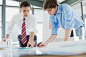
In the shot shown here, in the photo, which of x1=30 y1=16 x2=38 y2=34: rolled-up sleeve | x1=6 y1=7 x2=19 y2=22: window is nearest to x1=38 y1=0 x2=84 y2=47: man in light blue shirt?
x1=30 y1=16 x2=38 y2=34: rolled-up sleeve

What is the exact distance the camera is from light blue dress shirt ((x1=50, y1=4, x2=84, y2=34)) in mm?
1078

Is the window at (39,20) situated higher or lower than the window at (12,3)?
lower

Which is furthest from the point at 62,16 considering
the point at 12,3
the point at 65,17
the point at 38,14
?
the point at 38,14

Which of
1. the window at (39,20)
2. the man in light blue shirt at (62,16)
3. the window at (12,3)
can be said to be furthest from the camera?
the window at (39,20)

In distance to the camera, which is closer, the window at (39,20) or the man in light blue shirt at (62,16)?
the man in light blue shirt at (62,16)

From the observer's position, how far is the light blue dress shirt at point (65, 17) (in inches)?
42.4

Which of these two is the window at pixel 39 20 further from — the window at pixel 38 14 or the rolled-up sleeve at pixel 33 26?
the rolled-up sleeve at pixel 33 26

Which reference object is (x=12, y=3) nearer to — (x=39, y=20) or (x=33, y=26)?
(x=39, y=20)

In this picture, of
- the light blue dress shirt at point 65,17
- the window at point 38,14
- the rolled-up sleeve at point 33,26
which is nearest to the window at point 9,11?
the window at point 38,14

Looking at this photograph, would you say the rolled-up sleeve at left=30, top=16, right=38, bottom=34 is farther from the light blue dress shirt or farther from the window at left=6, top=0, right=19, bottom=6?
the window at left=6, top=0, right=19, bottom=6

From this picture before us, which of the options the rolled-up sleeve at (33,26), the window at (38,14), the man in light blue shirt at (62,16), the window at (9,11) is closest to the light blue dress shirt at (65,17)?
the man in light blue shirt at (62,16)

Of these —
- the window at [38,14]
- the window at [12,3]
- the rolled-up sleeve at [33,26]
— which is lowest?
the rolled-up sleeve at [33,26]

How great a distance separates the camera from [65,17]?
3.61 ft

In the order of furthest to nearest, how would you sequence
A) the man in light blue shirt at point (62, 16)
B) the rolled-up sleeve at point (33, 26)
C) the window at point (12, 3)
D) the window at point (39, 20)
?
the window at point (39, 20) < the window at point (12, 3) < the rolled-up sleeve at point (33, 26) < the man in light blue shirt at point (62, 16)
